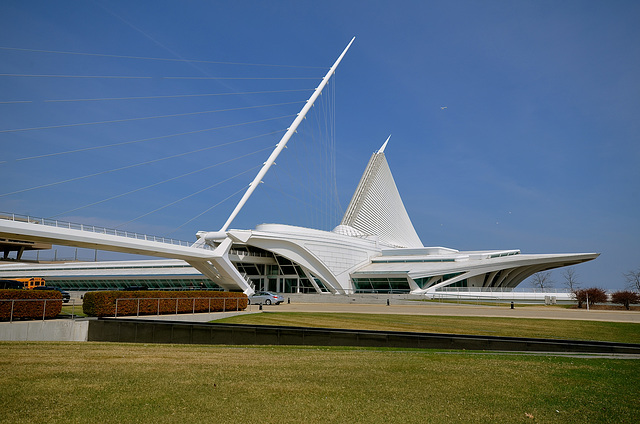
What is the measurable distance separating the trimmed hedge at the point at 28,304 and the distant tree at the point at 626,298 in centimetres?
4199

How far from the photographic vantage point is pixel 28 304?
68.1 feet

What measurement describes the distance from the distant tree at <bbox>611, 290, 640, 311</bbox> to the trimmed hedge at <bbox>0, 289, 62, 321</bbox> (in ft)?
138

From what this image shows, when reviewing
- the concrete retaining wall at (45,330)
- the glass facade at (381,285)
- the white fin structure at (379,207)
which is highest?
the white fin structure at (379,207)

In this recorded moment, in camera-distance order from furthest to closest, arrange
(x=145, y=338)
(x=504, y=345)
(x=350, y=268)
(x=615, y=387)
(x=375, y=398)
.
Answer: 1. (x=350, y=268)
2. (x=145, y=338)
3. (x=504, y=345)
4. (x=615, y=387)
5. (x=375, y=398)

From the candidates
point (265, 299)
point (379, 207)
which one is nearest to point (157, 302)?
point (265, 299)

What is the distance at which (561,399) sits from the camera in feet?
22.6

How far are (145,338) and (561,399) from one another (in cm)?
1536

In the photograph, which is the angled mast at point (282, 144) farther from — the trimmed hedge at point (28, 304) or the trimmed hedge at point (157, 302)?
the trimmed hedge at point (28, 304)

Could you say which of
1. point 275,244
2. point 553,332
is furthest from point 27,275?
point 553,332

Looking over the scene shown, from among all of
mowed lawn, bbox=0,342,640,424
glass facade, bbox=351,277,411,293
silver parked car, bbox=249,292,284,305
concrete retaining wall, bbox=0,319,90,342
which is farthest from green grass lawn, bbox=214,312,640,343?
glass facade, bbox=351,277,411,293

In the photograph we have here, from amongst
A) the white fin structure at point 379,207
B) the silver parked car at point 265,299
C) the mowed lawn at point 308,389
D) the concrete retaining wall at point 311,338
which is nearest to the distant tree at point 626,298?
the silver parked car at point 265,299

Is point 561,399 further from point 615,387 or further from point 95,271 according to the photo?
point 95,271

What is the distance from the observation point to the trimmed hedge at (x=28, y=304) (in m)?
20.0

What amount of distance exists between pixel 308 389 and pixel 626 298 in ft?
140
